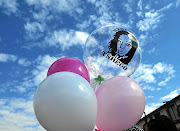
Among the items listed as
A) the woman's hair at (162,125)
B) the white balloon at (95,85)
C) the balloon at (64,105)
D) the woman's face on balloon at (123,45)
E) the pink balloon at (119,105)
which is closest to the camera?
the balloon at (64,105)

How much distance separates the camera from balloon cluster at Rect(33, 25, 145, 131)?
6.01 ft

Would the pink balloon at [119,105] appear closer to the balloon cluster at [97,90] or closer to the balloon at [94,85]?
the balloon cluster at [97,90]

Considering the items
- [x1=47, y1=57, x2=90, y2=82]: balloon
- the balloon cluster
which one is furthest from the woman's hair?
[x1=47, y1=57, x2=90, y2=82]: balloon

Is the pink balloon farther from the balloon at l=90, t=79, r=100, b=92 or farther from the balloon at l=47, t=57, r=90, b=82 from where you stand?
the balloon at l=90, t=79, r=100, b=92

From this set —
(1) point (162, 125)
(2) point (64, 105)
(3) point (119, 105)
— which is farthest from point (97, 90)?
A: (1) point (162, 125)

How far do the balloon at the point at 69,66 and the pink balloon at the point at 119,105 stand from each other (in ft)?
1.50

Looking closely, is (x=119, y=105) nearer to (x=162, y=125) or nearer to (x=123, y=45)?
(x=162, y=125)

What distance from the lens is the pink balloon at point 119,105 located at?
2.23 meters

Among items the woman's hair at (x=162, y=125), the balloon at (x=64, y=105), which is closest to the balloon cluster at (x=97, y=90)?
the balloon at (x=64, y=105)

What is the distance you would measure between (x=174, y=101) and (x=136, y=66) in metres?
10.2

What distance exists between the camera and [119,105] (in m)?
2.23

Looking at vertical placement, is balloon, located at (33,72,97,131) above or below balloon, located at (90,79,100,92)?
below

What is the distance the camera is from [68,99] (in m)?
1.83

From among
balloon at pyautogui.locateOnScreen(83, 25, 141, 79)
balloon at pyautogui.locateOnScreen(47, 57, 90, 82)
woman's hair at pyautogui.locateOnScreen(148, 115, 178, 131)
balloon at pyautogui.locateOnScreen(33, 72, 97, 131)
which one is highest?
balloon at pyautogui.locateOnScreen(83, 25, 141, 79)
